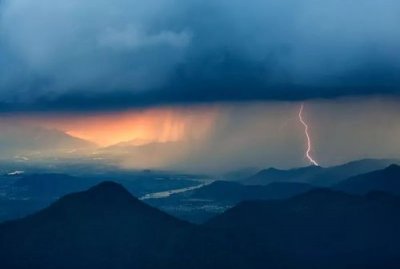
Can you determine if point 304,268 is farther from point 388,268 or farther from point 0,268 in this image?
point 0,268

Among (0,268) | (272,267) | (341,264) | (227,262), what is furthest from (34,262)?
(341,264)

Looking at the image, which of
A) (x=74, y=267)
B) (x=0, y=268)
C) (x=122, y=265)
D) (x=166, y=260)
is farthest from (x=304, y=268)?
(x=0, y=268)

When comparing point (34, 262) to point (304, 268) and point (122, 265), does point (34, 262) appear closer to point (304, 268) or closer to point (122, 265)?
point (122, 265)

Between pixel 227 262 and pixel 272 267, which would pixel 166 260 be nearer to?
pixel 227 262

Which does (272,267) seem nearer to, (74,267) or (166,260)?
(166,260)

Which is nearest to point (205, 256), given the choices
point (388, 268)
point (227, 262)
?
point (227, 262)

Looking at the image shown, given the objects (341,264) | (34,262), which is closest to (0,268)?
(34,262)
